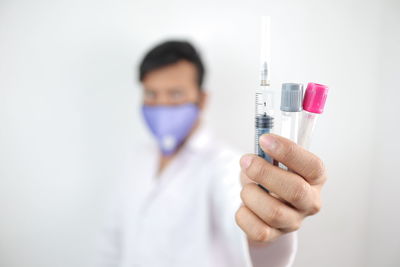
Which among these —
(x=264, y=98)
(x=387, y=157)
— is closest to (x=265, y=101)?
(x=264, y=98)

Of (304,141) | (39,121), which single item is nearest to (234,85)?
(304,141)

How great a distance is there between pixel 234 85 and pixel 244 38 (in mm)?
158

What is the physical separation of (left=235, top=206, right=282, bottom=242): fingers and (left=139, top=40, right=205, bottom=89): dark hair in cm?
66

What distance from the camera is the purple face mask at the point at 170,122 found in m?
0.90

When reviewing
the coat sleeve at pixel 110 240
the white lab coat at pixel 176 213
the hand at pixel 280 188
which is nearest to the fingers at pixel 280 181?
the hand at pixel 280 188

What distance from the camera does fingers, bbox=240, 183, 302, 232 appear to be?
372 millimetres

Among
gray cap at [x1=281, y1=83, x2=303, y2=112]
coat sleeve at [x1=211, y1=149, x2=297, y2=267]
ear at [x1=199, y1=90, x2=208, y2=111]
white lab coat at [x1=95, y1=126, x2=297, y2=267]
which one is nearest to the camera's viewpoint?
gray cap at [x1=281, y1=83, x2=303, y2=112]

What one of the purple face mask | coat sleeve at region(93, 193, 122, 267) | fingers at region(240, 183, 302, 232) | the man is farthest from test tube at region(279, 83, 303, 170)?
coat sleeve at region(93, 193, 122, 267)

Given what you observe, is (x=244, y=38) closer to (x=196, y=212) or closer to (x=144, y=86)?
(x=144, y=86)

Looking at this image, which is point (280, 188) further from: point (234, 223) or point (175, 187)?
point (175, 187)

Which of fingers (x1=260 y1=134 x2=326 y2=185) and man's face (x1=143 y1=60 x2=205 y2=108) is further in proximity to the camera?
man's face (x1=143 y1=60 x2=205 y2=108)

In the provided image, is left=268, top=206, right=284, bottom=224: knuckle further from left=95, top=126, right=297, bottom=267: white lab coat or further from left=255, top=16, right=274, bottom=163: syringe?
left=95, top=126, right=297, bottom=267: white lab coat

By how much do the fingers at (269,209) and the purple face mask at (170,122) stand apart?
0.53m

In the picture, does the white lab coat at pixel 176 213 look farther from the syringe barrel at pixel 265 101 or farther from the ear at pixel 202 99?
the syringe barrel at pixel 265 101
